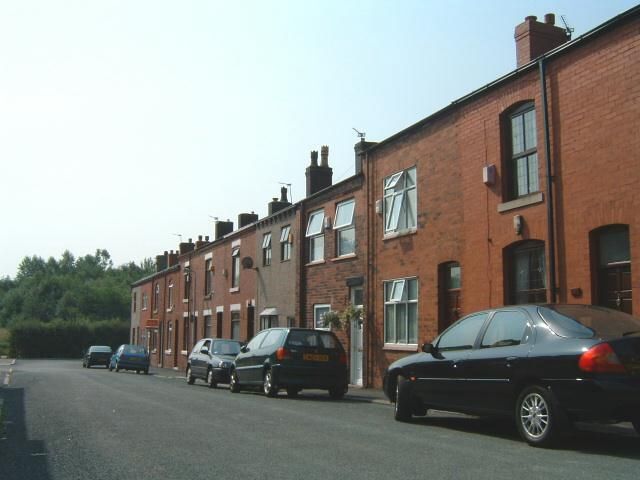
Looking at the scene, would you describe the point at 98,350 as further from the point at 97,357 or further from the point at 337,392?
the point at 337,392

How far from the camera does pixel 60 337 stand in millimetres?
74438

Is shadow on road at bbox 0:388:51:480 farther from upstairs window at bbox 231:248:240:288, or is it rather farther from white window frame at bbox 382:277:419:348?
upstairs window at bbox 231:248:240:288

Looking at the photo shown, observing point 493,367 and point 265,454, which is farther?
point 493,367

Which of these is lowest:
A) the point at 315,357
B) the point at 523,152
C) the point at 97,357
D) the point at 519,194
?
the point at 97,357

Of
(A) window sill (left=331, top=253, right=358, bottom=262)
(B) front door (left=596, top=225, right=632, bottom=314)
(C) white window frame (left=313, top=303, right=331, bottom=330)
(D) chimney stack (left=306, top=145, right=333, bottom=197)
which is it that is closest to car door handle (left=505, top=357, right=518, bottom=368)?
(B) front door (left=596, top=225, right=632, bottom=314)

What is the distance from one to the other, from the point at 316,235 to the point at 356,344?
15.7 feet

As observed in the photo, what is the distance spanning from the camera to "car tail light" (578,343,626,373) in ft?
24.7

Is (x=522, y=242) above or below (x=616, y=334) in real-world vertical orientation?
above

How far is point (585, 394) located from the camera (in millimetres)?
7578

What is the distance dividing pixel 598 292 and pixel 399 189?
796 cm

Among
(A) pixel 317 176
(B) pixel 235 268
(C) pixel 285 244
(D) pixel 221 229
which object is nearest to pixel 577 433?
(A) pixel 317 176

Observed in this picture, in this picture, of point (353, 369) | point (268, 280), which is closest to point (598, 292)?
point (353, 369)

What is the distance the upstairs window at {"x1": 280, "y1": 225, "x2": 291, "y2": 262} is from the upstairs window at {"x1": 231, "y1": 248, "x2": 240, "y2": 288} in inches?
233

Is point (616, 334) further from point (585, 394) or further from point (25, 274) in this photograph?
point (25, 274)
